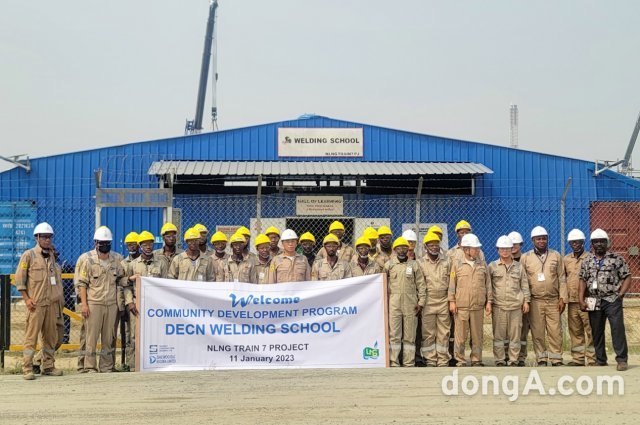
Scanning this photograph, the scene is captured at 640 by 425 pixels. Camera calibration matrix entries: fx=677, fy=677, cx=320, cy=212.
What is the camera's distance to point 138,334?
885 centimetres

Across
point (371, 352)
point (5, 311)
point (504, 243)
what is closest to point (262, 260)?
point (371, 352)

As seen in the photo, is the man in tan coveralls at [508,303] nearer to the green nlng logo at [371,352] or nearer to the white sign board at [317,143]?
the green nlng logo at [371,352]

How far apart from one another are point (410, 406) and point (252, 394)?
1721 millimetres

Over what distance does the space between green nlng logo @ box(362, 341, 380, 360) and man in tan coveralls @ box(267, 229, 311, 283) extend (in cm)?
127

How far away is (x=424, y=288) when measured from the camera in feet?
30.4

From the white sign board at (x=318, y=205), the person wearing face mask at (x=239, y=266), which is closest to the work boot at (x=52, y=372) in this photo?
the person wearing face mask at (x=239, y=266)

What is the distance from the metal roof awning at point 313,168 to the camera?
57.7 ft

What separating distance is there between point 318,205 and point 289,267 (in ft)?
28.5

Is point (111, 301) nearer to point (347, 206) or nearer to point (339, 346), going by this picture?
point (339, 346)

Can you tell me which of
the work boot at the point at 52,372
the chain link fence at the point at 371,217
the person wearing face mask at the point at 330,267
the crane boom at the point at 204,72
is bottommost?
the work boot at the point at 52,372

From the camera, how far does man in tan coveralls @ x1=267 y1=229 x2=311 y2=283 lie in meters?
9.38

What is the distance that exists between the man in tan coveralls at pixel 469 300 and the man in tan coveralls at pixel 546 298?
800mm

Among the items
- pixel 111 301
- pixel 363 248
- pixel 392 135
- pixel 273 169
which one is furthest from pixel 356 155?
pixel 111 301

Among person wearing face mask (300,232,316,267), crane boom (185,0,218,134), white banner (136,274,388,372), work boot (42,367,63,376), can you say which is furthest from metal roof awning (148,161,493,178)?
crane boom (185,0,218,134)
